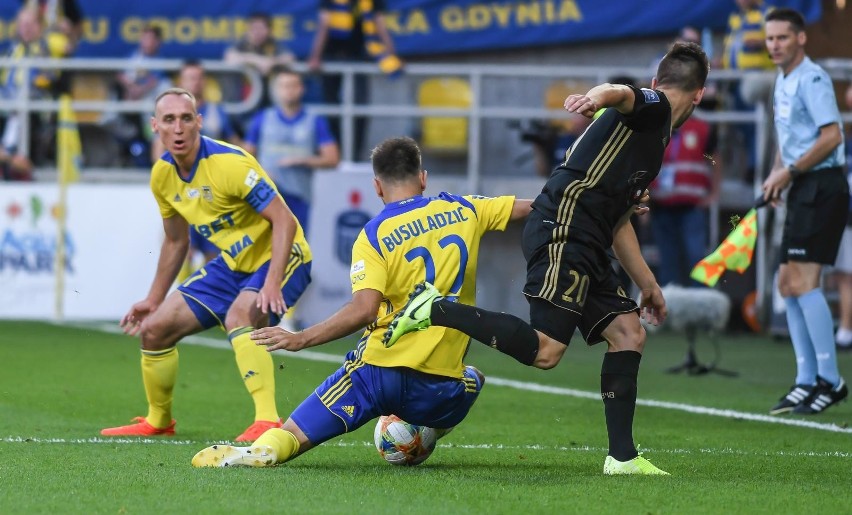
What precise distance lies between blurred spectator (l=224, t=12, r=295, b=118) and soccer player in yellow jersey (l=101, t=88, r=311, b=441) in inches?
289

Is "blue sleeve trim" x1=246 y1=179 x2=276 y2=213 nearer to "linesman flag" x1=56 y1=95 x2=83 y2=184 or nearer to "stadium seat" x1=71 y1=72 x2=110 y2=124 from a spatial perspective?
"linesman flag" x1=56 y1=95 x2=83 y2=184

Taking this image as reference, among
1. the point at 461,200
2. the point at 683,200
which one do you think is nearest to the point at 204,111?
the point at 683,200

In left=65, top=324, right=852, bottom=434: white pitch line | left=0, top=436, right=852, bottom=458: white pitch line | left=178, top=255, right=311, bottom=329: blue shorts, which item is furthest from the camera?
left=65, top=324, right=852, bottom=434: white pitch line

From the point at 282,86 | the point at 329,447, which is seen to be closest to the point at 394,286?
the point at 329,447

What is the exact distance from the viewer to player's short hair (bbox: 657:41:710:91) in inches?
263

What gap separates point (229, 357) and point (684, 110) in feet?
21.5

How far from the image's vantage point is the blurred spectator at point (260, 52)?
15.8 meters

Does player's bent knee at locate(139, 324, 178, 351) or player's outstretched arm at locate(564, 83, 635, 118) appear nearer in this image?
player's outstretched arm at locate(564, 83, 635, 118)

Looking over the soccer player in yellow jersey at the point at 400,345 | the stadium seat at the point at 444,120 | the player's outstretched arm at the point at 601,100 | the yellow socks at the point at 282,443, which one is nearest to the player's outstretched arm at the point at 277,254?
the soccer player in yellow jersey at the point at 400,345

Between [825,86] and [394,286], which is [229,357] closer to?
[825,86]

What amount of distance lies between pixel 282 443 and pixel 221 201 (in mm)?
2020

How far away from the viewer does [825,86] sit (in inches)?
379

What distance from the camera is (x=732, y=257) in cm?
980

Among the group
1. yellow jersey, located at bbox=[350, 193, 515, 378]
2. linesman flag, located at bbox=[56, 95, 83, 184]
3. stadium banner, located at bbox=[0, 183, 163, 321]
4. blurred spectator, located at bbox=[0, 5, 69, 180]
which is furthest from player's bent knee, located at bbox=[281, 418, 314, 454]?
blurred spectator, located at bbox=[0, 5, 69, 180]
